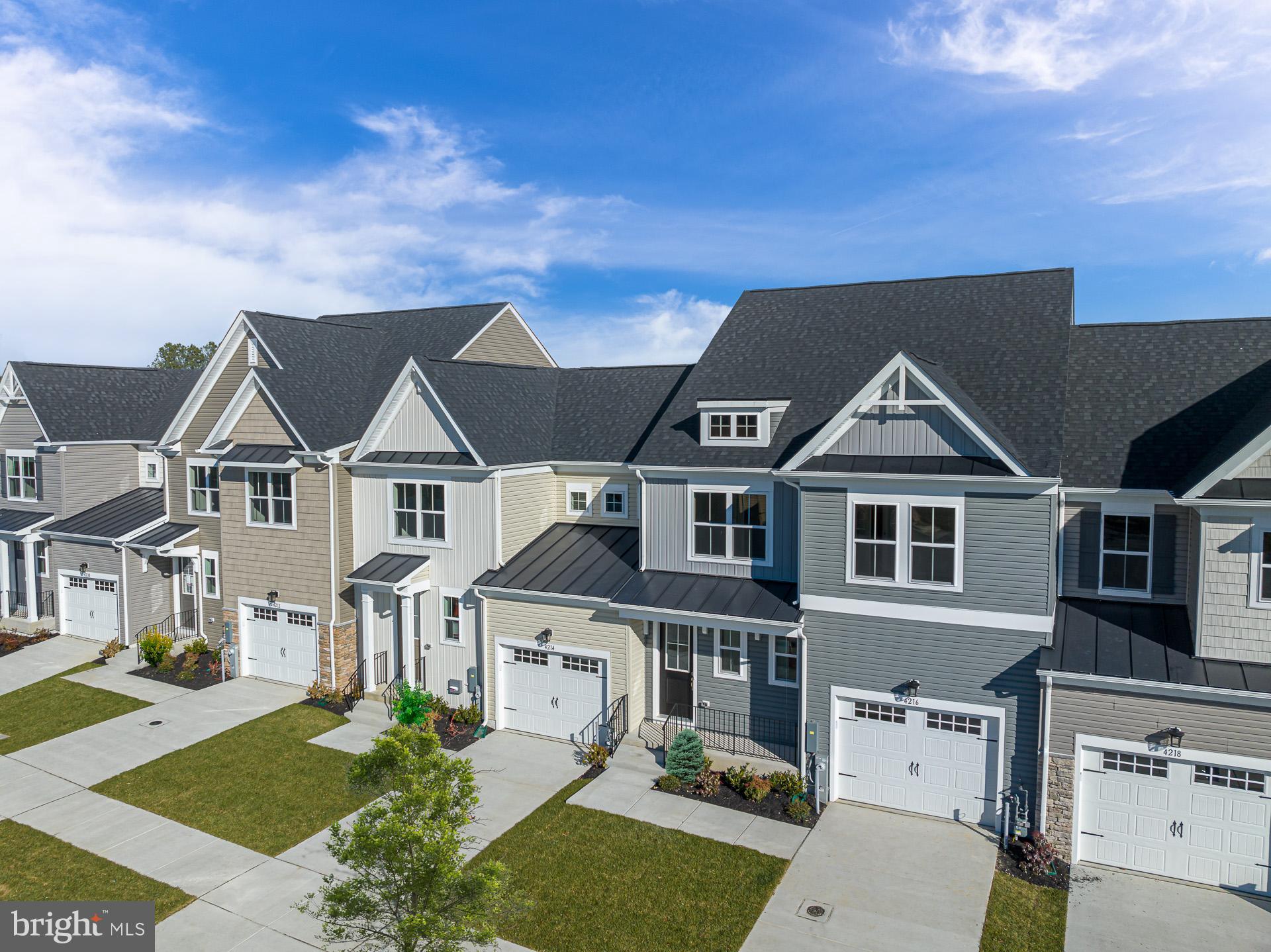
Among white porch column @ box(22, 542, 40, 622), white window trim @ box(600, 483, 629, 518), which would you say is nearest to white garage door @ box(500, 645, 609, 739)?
white window trim @ box(600, 483, 629, 518)

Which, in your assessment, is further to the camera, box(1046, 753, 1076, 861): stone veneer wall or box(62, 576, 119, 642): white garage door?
box(62, 576, 119, 642): white garage door

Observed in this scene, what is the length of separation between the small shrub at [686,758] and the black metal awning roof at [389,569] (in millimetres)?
8247

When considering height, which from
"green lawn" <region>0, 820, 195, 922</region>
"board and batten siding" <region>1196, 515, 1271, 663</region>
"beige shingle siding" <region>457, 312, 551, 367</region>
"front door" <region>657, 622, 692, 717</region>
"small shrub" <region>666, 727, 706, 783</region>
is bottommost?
"green lawn" <region>0, 820, 195, 922</region>

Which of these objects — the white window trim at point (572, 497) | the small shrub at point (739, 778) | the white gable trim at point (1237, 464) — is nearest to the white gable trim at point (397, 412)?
the white window trim at point (572, 497)

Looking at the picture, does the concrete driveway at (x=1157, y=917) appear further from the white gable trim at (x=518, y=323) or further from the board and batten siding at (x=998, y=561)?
the white gable trim at (x=518, y=323)

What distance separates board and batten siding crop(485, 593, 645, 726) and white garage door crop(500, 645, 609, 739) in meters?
0.26

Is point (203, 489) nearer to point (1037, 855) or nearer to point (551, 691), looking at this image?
point (551, 691)

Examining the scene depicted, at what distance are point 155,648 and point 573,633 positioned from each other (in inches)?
550

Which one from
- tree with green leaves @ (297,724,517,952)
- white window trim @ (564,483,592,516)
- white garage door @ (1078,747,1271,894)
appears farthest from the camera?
white window trim @ (564,483,592,516)

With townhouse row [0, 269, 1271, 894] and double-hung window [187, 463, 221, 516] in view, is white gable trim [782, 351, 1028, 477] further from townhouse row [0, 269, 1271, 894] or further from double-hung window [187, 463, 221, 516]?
double-hung window [187, 463, 221, 516]

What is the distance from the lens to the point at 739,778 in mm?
16734

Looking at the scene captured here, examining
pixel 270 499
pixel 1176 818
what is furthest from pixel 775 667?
pixel 270 499

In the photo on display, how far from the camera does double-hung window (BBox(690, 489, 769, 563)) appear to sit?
61.6 feet

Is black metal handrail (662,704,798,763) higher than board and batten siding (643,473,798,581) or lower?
lower
